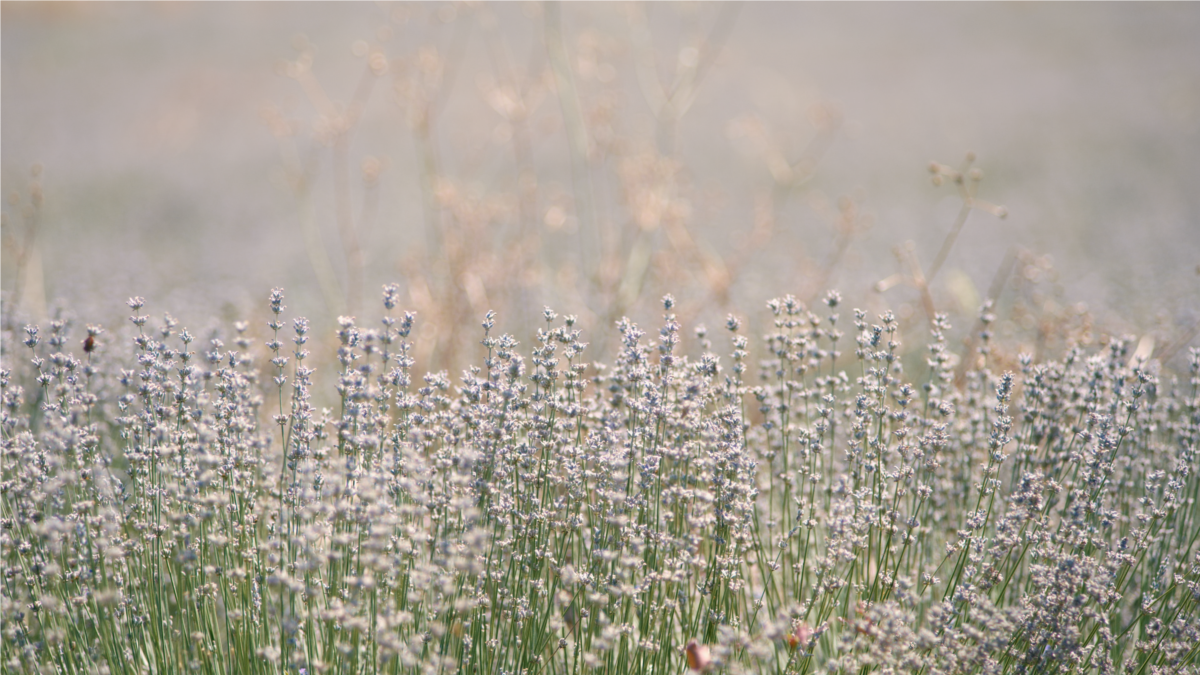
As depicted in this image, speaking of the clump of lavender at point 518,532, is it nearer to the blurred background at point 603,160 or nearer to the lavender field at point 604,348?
the lavender field at point 604,348

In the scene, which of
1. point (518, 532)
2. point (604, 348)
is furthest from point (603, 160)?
point (518, 532)

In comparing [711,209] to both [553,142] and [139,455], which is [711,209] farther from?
[553,142]

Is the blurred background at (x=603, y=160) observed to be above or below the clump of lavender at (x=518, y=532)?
above

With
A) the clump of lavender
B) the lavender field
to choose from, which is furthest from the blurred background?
the clump of lavender

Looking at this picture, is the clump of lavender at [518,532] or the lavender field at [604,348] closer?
the clump of lavender at [518,532]

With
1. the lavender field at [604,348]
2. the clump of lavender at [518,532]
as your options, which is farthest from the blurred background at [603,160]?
the clump of lavender at [518,532]

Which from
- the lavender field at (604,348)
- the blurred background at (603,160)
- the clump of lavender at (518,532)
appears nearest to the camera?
the clump of lavender at (518,532)

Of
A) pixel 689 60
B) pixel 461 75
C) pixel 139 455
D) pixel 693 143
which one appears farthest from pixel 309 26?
pixel 139 455

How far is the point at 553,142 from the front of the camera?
1408cm

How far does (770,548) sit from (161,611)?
6.10 ft

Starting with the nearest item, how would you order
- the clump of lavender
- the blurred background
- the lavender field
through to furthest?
the clump of lavender → the lavender field → the blurred background

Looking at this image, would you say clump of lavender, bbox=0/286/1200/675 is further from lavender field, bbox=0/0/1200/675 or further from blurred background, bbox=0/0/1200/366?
blurred background, bbox=0/0/1200/366

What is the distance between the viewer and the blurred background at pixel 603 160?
5.23 meters

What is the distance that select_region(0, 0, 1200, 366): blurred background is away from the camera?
17.1 feet
